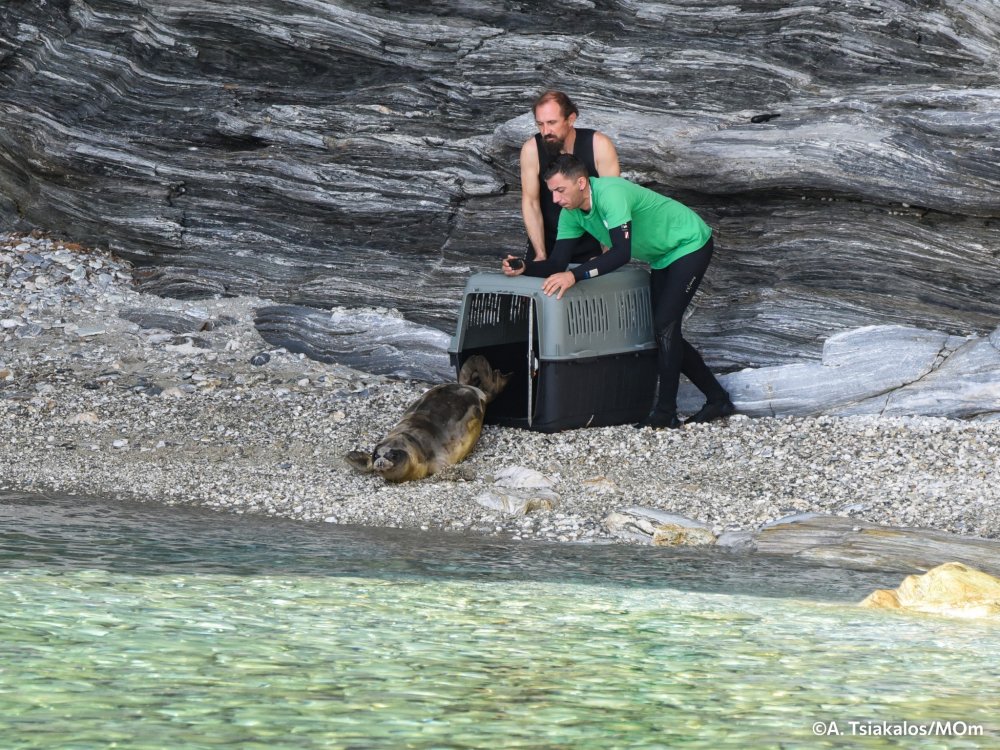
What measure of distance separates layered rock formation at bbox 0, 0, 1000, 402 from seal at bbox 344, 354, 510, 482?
1.93 m

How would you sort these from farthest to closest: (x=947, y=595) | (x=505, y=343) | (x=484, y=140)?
(x=484, y=140)
(x=505, y=343)
(x=947, y=595)

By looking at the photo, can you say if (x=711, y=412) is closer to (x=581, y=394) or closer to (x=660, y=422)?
(x=660, y=422)

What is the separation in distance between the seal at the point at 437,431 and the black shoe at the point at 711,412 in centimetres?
130

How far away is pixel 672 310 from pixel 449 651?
431 centimetres

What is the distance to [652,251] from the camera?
7566 millimetres

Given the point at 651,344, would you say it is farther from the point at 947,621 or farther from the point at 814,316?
the point at 947,621

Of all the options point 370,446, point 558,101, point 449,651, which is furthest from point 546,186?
point 449,651

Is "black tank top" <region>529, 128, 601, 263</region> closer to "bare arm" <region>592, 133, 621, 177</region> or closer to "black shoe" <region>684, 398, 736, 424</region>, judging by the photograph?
"bare arm" <region>592, 133, 621, 177</region>

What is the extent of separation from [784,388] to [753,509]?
2.09 meters

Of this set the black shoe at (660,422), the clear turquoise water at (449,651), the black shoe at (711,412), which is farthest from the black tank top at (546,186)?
the clear turquoise water at (449,651)

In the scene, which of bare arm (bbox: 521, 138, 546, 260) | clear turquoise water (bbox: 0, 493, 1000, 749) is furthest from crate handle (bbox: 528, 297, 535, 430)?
clear turquoise water (bbox: 0, 493, 1000, 749)

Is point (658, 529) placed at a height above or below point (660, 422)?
Result: below

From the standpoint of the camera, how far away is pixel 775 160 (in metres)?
8.27

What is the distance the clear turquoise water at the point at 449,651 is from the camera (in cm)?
276
